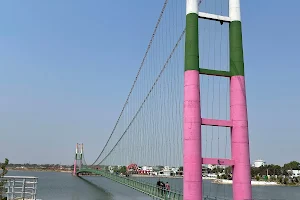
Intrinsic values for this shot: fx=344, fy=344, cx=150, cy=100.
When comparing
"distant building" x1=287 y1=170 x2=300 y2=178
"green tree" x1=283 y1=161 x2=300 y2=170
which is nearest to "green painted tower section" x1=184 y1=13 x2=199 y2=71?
"distant building" x1=287 y1=170 x2=300 y2=178

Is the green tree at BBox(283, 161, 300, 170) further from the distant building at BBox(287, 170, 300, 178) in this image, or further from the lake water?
the lake water

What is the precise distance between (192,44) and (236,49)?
71.2 inches

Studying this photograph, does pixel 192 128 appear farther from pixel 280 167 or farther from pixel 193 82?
pixel 280 167

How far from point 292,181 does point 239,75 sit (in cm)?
10599

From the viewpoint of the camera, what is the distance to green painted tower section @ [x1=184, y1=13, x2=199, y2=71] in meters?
12.8

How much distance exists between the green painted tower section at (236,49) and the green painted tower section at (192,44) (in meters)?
1.49

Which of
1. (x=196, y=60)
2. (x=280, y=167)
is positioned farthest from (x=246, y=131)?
(x=280, y=167)

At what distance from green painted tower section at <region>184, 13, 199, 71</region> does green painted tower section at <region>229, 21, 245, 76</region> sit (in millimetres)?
1487

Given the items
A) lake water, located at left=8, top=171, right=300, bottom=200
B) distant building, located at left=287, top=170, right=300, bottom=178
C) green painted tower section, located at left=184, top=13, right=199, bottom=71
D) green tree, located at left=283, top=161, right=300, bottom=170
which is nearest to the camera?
green painted tower section, located at left=184, top=13, right=199, bottom=71

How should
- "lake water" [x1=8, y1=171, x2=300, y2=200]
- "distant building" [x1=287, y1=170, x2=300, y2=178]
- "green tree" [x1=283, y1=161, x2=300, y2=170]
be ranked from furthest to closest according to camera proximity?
"green tree" [x1=283, y1=161, x2=300, y2=170] < "distant building" [x1=287, y1=170, x2=300, y2=178] < "lake water" [x1=8, y1=171, x2=300, y2=200]

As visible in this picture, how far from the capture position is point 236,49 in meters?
13.3

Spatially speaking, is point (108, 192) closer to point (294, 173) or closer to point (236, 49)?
point (236, 49)

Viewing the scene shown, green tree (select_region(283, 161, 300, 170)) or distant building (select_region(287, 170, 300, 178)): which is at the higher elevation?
green tree (select_region(283, 161, 300, 170))

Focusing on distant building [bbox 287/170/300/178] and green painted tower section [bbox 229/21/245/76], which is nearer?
green painted tower section [bbox 229/21/245/76]
